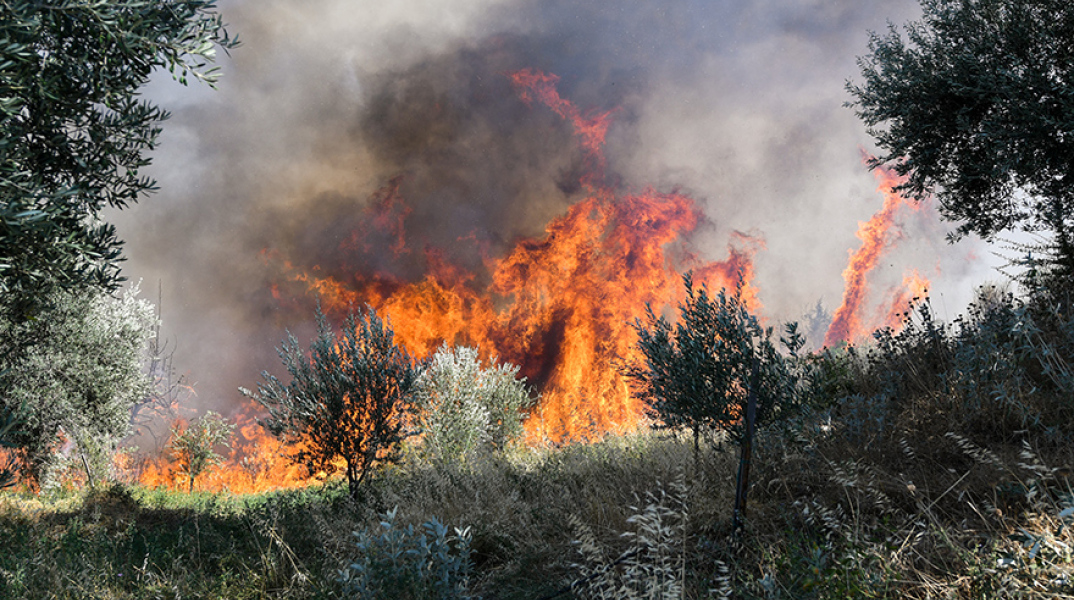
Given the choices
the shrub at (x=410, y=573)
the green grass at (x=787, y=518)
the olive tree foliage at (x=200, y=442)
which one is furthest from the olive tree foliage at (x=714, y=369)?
the olive tree foliage at (x=200, y=442)

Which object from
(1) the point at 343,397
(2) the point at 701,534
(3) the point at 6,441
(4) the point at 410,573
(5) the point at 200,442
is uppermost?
(5) the point at 200,442

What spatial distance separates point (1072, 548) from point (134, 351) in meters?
23.9

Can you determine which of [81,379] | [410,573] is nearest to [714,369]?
[410,573]

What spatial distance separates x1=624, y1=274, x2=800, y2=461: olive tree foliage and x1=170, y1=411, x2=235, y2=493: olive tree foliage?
21100mm

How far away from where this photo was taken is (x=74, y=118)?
7949mm

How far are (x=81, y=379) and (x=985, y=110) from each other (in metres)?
26.2

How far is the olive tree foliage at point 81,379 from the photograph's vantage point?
17062 millimetres

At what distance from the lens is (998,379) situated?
6.58 m

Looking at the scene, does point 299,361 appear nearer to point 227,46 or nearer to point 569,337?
point 227,46

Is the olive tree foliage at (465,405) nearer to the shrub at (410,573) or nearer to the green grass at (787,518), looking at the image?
the green grass at (787,518)

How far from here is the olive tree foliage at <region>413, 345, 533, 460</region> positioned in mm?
15637

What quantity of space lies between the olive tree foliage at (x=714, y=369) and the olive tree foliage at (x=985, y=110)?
8088 mm

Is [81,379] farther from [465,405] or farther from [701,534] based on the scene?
[701,534]

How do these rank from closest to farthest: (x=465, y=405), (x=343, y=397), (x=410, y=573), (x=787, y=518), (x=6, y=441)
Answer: (x=410, y=573) → (x=787, y=518) → (x=6, y=441) → (x=343, y=397) → (x=465, y=405)
